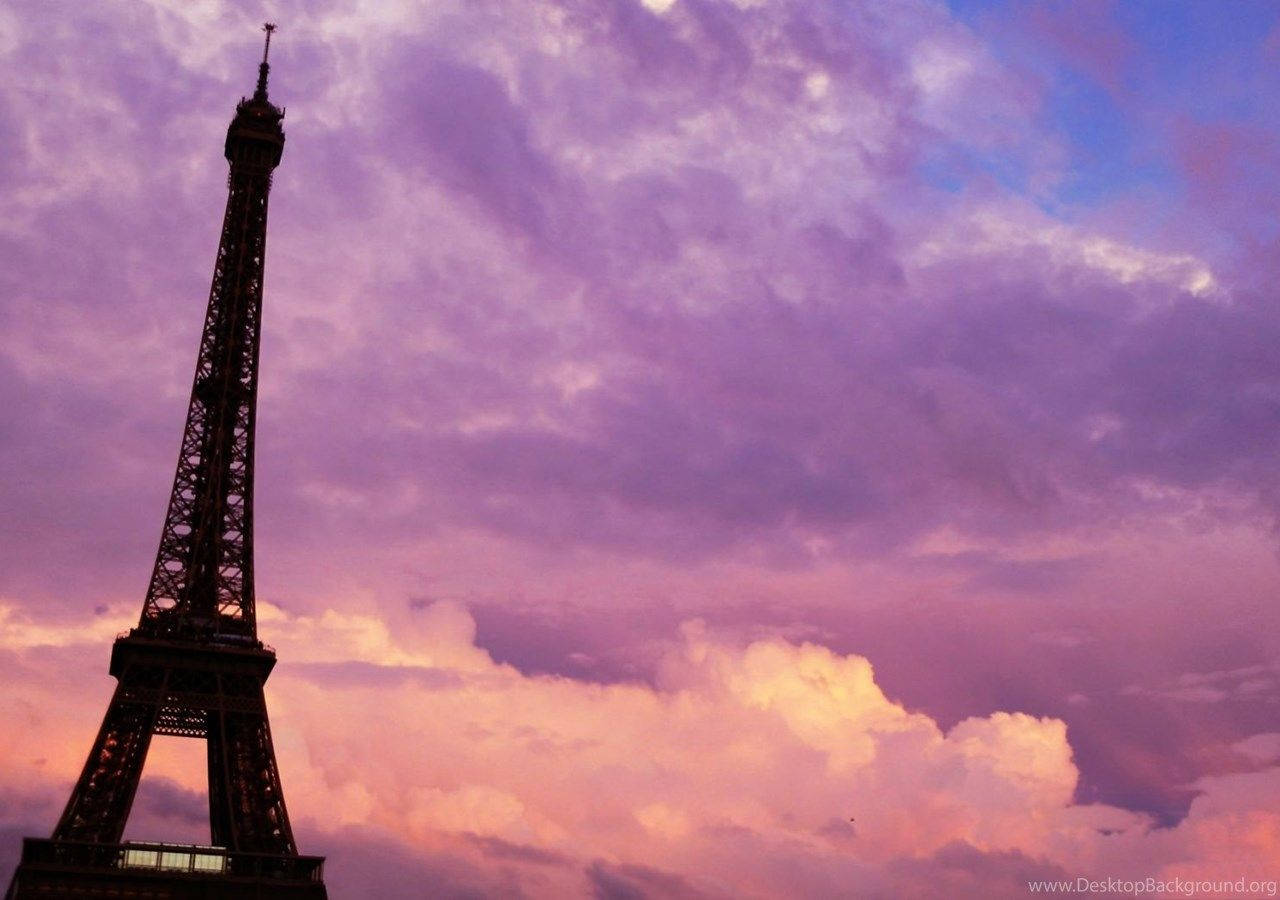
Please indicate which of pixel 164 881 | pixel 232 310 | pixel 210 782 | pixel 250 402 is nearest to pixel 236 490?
pixel 250 402

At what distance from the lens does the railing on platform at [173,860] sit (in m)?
156

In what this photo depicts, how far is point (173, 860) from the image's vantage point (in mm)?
159625

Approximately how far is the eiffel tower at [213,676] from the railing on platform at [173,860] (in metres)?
0.14

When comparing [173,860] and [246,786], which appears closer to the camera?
[173,860]

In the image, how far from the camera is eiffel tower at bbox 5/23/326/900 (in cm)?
15875

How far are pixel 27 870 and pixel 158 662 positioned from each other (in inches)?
1053

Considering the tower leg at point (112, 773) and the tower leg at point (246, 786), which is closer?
the tower leg at point (112, 773)

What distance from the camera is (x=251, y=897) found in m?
159

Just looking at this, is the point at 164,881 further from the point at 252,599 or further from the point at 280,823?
the point at 252,599

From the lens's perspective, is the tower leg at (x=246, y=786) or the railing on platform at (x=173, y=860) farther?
the tower leg at (x=246, y=786)

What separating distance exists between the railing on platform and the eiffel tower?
14 centimetres

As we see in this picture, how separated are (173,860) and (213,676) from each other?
2128cm

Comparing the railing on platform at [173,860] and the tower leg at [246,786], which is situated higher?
the tower leg at [246,786]

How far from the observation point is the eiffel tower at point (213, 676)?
521 ft
